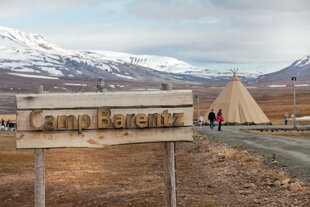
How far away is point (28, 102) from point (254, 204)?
609 centimetres

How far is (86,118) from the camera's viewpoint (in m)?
8.90

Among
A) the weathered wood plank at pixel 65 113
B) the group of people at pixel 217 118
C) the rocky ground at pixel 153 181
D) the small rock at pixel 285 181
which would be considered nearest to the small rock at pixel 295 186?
the rocky ground at pixel 153 181

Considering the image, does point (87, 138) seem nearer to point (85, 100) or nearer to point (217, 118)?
point (85, 100)

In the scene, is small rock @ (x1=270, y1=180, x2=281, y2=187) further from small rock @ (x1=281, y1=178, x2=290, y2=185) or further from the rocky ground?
small rock @ (x1=281, y1=178, x2=290, y2=185)

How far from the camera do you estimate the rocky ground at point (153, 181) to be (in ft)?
44.7

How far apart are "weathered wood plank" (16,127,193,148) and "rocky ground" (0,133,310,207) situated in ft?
15.0

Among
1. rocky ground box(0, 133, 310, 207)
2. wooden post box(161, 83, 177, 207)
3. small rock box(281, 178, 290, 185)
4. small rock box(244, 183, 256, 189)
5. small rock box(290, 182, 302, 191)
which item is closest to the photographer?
wooden post box(161, 83, 177, 207)

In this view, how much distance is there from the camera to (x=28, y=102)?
29.2ft

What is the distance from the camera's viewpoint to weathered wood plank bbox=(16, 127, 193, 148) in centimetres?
891

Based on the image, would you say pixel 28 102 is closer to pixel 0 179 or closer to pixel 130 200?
pixel 130 200

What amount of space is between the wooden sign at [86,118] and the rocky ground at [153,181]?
4.69 m

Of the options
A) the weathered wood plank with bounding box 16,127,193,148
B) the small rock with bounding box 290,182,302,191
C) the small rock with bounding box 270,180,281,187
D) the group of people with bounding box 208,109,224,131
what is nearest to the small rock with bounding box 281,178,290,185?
the small rock with bounding box 270,180,281,187

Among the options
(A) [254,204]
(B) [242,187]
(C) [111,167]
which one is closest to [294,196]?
(A) [254,204]

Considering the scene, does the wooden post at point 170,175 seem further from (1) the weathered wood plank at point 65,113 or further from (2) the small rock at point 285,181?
(2) the small rock at point 285,181
